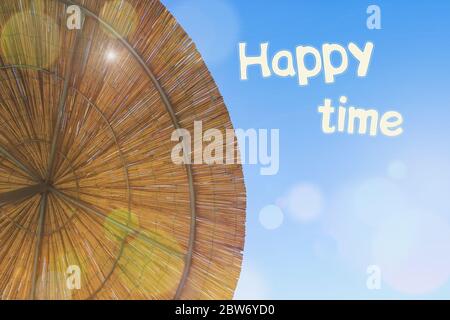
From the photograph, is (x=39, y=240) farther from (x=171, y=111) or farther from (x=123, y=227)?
(x=171, y=111)

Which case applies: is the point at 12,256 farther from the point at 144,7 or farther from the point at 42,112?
the point at 144,7

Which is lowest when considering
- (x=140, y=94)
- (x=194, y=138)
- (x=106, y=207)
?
(x=106, y=207)

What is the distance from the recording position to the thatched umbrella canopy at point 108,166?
2779 mm

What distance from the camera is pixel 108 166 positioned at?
9.74ft

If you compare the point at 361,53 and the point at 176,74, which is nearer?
the point at 176,74

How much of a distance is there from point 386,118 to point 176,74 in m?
1.41

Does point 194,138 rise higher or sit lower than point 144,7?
lower

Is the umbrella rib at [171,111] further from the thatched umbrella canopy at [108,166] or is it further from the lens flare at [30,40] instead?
the lens flare at [30,40]

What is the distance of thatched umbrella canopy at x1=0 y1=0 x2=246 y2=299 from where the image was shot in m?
2.78

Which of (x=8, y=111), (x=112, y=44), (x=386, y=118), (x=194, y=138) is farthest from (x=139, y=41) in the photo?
(x=386, y=118)

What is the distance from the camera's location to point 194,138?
2.94 metres

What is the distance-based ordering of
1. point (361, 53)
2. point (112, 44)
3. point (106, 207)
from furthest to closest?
point (361, 53), point (106, 207), point (112, 44)

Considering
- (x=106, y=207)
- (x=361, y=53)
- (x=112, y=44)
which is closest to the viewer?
(x=112, y=44)

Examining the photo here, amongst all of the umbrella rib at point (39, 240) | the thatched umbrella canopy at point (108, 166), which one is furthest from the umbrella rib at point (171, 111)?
the umbrella rib at point (39, 240)
